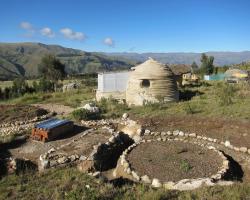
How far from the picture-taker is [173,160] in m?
11.4

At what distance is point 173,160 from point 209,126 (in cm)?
429

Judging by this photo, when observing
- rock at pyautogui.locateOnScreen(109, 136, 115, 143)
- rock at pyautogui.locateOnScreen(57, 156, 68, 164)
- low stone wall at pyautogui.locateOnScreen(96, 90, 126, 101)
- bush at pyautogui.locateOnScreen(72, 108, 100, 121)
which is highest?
low stone wall at pyautogui.locateOnScreen(96, 90, 126, 101)

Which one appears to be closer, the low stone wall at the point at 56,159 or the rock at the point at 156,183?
the rock at the point at 156,183

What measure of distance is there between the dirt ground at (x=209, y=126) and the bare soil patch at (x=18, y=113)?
7.82 m

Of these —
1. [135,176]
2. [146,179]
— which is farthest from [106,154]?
[146,179]

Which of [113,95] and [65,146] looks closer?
[65,146]

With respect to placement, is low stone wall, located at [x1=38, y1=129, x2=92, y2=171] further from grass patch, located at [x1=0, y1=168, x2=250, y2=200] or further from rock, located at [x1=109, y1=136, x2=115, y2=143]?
rock, located at [x1=109, y1=136, x2=115, y2=143]

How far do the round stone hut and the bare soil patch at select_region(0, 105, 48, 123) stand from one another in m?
6.45

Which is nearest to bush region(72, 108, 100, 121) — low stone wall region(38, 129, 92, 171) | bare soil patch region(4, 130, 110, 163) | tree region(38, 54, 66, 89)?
bare soil patch region(4, 130, 110, 163)

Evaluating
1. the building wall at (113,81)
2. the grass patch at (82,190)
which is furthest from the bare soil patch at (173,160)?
the building wall at (113,81)

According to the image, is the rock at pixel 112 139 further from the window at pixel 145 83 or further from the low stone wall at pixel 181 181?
the window at pixel 145 83

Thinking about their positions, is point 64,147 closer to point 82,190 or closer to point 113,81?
point 82,190

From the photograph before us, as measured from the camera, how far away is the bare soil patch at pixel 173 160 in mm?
10275

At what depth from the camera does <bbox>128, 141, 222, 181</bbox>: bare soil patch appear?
1027cm
